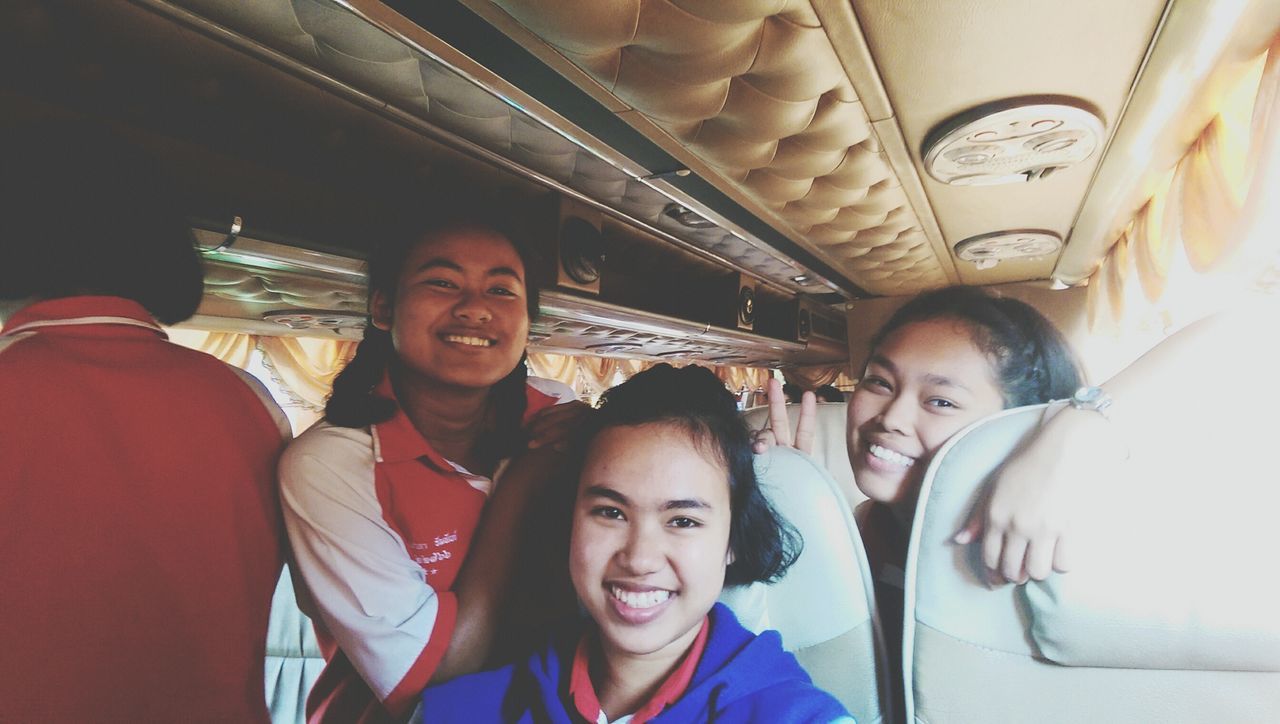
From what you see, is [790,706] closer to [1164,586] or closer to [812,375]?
[1164,586]

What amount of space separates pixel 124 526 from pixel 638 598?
845mm

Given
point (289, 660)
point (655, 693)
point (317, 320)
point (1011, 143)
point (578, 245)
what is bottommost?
point (289, 660)

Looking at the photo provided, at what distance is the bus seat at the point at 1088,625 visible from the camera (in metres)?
0.69

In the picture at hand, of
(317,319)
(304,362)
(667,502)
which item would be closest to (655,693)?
(667,502)

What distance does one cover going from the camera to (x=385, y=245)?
1365 mm

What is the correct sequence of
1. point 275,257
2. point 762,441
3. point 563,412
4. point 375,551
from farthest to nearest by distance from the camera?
point 275,257 < point 563,412 < point 762,441 < point 375,551

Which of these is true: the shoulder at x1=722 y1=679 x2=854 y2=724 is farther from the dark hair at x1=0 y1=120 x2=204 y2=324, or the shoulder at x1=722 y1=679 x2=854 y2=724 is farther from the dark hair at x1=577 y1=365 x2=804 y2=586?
the dark hair at x1=0 y1=120 x2=204 y2=324

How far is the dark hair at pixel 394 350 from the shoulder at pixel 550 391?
0.10 m

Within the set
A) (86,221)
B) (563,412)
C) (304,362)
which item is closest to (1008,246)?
(563,412)

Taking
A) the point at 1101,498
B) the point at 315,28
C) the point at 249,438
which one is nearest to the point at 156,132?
the point at 315,28

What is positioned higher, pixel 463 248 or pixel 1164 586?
pixel 463 248

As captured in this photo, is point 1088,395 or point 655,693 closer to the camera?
point 1088,395

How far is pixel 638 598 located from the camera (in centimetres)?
91

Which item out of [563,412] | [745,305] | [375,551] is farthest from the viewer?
[745,305]
